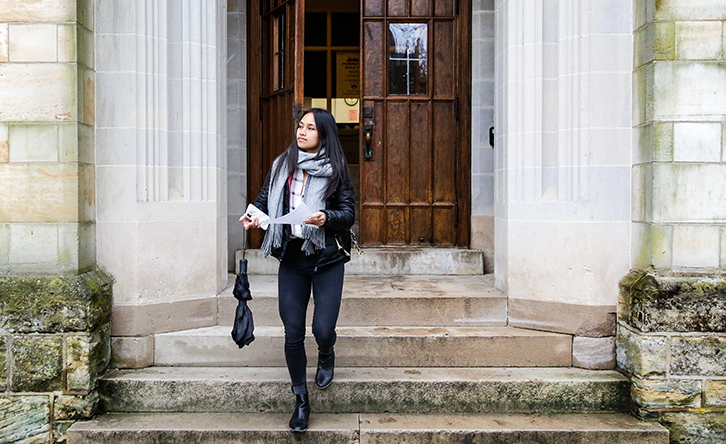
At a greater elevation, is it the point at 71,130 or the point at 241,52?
the point at 241,52

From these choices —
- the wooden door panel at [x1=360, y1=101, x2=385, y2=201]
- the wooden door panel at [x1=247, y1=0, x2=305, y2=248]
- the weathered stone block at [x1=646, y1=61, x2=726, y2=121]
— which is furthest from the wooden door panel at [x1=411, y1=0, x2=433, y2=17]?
the weathered stone block at [x1=646, y1=61, x2=726, y2=121]

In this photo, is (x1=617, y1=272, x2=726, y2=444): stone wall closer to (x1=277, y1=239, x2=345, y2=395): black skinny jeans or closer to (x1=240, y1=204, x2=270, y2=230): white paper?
(x1=277, y1=239, x2=345, y2=395): black skinny jeans

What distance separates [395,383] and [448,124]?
3.16m

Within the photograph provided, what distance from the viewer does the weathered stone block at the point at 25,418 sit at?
3787 mm

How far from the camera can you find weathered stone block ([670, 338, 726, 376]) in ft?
12.7

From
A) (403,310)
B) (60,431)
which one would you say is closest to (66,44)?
(60,431)

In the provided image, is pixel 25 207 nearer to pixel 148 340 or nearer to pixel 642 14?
pixel 148 340

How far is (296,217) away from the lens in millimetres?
3270

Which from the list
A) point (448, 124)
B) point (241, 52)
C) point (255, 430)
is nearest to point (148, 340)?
point (255, 430)

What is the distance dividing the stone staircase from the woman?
46 cm

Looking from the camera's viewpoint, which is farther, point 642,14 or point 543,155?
point 543,155

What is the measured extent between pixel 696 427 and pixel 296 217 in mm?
2973

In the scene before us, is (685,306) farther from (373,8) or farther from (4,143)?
(4,143)

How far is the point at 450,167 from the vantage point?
20.4 ft
